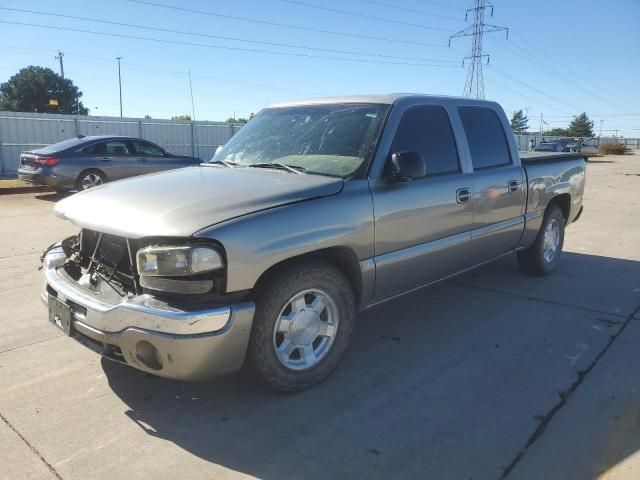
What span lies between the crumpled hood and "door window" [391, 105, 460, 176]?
815mm

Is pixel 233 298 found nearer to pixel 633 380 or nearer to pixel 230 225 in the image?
pixel 230 225

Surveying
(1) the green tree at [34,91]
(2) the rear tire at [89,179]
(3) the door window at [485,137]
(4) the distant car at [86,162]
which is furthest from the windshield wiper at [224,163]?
(1) the green tree at [34,91]

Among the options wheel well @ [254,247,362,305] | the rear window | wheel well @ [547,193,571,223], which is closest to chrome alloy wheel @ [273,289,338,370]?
wheel well @ [254,247,362,305]

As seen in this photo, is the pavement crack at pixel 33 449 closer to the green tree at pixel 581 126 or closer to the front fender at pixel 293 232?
the front fender at pixel 293 232

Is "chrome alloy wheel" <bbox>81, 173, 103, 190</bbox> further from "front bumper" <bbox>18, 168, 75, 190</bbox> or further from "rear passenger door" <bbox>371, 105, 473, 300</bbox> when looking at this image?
"rear passenger door" <bbox>371, 105, 473, 300</bbox>

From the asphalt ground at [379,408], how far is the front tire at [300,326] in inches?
6.3

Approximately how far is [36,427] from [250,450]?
4.01ft

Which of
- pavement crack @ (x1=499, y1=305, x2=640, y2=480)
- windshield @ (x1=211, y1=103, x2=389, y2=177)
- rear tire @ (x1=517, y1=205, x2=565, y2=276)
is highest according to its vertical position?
windshield @ (x1=211, y1=103, x2=389, y2=177)

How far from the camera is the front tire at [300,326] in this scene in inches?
119

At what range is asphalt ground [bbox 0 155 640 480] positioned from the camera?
2662mm

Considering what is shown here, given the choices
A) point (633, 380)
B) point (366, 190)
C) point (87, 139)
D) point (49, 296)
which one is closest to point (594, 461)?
point (633, 380)

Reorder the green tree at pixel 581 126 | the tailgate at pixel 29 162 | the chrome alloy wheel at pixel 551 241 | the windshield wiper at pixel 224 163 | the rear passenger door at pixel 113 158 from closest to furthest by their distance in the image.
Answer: the windshield wiper at pixel 224 163 < the chrome alloy wheel at pixel 551 241 < the tailgate at pixel 29 162 < the rear passenger door at pixel 113 158 < the green tree at pixel 581 126

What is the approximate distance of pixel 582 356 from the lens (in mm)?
3945

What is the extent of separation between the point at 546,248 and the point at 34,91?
3097 inches
